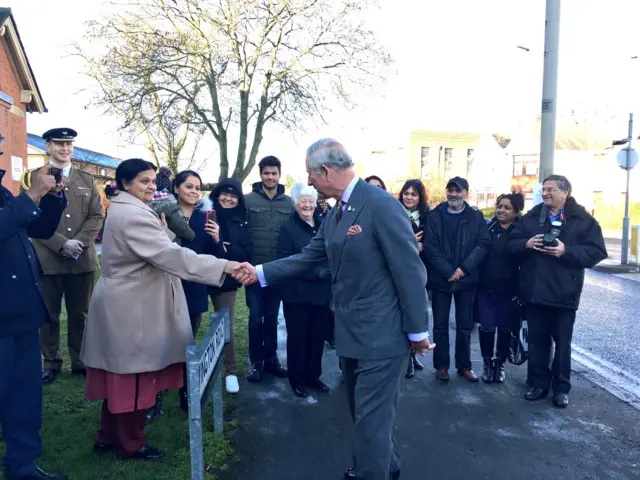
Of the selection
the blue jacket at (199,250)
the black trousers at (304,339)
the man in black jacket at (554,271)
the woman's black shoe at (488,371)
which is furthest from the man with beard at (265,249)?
the man in black jacket at (554,271)

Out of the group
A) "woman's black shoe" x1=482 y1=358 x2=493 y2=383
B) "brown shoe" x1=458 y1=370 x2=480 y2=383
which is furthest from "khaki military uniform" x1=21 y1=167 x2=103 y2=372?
"woman's black shoe" x1=482 y1=358 x2=493 y2=383

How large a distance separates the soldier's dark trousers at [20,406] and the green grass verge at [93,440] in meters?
0.33

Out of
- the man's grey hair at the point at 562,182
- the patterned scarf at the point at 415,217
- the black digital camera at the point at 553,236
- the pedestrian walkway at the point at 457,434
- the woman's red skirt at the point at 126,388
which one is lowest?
the pedestrian walkway at the point at 457,434

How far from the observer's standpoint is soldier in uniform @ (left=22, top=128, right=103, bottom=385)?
15.9 ft

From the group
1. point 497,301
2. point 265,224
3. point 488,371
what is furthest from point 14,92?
point 488,371

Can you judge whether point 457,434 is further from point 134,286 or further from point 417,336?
point 134,286

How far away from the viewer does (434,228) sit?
17.4 ft

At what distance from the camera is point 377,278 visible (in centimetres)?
295

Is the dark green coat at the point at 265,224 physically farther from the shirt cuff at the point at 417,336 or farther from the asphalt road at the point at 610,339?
the asphalt road at the point at 610,339

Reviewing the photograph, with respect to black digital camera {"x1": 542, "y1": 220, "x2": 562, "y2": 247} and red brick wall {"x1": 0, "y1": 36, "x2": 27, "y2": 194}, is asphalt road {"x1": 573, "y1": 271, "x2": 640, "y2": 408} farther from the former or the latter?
red brick wall {"x1": 0, "y1": 36, "x2": 27, "y2": 194}

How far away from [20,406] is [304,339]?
2484mm

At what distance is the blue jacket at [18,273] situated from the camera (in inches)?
110

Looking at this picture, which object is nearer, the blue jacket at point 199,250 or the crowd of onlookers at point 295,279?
the crowd of onlookers at point 295,279

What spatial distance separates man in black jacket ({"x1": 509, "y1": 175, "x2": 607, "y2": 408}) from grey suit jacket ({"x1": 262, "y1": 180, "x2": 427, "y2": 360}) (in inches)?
86.3
